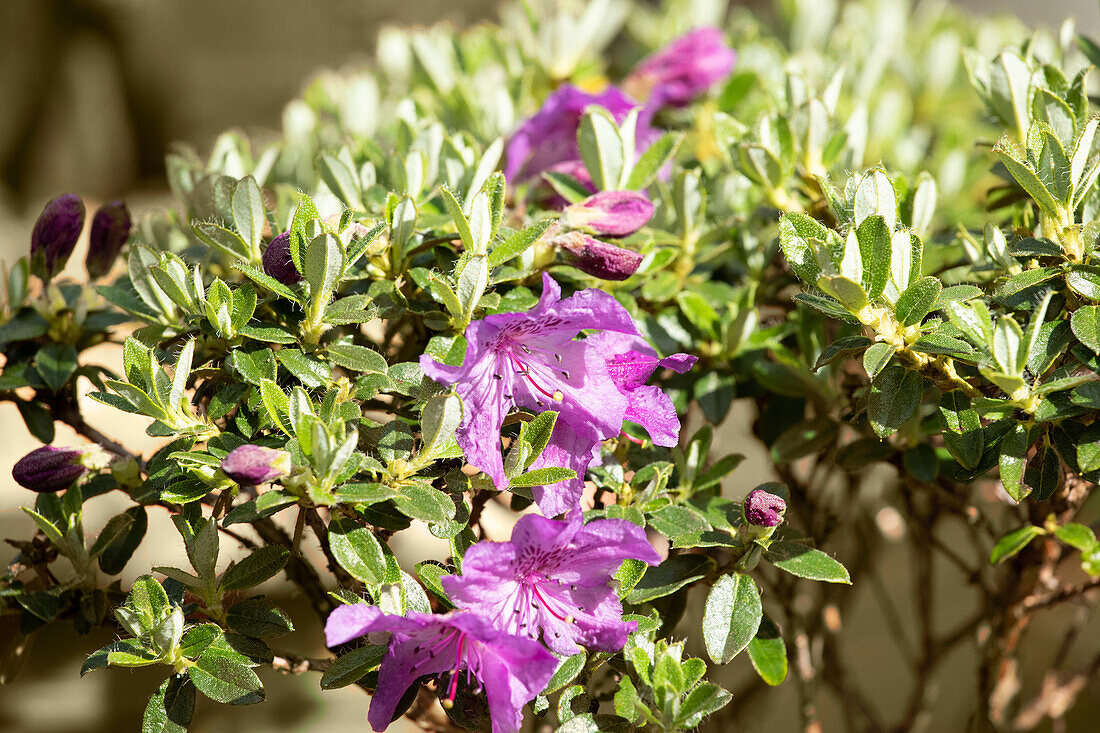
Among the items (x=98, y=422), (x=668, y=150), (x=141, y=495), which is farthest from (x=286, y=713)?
(x=668, y=150)

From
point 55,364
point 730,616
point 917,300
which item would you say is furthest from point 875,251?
point 55,364

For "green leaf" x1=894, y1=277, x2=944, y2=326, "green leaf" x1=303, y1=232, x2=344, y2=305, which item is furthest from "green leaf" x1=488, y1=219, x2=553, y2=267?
"green leaf" x1=894, y1=277, x2=944, y2=326

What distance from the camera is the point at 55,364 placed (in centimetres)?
120

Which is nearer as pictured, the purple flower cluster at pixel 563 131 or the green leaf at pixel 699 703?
the green leaf at pixel 699 703

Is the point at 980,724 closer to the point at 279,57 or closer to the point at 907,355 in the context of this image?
the point at 907,355

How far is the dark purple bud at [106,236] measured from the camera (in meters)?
1.29

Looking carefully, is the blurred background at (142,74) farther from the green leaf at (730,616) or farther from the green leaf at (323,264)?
the green leaf at (730,616)

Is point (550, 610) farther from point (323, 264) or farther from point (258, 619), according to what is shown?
point (323, 264)

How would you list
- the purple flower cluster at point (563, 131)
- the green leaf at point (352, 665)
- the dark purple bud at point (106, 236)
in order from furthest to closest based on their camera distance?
the purple flower cluster at point (563, 131), the dark purple bud at point (106, 236), the green leaf at point (352, 665)

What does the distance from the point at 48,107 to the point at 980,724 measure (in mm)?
3676

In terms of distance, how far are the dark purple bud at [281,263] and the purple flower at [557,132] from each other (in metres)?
0.48

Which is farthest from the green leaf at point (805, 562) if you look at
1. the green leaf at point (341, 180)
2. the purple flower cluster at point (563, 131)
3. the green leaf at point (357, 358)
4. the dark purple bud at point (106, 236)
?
the dark purple bud at point (106, 236)

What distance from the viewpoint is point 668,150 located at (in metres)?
1.26

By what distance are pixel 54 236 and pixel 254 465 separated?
0.60 m
